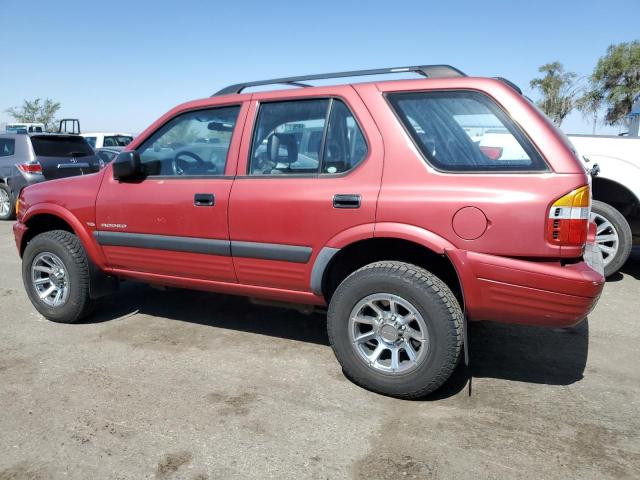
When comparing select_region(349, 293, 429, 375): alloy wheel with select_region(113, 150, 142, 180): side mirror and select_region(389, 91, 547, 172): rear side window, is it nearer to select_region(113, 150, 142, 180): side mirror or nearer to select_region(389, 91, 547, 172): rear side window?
select_region(389, 91, 547, 172): rear side window

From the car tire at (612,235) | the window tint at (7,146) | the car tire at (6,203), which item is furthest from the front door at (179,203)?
the car tire at (6,203)

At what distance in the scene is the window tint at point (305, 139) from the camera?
3045 mm

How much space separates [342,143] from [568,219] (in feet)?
4.36

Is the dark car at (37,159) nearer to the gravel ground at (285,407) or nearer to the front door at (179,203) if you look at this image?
the gravel ground at (285,407)

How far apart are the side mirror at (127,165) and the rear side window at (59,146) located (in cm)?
709

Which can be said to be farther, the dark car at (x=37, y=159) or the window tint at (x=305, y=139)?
the dark car at (x=37, y=159)

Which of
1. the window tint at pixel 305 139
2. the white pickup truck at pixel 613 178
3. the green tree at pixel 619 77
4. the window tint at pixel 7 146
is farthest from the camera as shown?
the green tree at pixel 619 77

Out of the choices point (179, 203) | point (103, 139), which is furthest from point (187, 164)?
point (103, 139)

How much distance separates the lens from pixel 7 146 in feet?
32.1

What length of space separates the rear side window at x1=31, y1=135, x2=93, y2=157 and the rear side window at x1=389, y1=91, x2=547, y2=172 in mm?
8718

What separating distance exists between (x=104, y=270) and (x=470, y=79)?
9.91 ft

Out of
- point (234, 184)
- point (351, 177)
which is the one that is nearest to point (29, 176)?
point (234, 184)

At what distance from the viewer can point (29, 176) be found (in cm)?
933

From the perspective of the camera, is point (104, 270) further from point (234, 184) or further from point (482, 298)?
point (482, 298)
